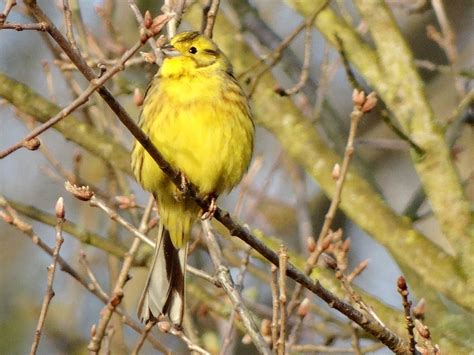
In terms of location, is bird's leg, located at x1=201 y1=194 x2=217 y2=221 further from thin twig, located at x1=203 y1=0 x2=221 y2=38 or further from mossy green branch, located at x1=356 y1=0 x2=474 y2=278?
mossy green branch, located at x1=356 y1=0 x2=474 y2=278

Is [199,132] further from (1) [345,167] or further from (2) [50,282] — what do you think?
(2) [50,282]

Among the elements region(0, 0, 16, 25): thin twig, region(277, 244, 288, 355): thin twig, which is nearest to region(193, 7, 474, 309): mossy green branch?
region(277, 244, 288, 355): thin twig

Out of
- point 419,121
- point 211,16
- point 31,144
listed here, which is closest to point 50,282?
point 31,144

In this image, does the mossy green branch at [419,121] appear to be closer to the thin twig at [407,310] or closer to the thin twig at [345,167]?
the thin twig at [345,167]

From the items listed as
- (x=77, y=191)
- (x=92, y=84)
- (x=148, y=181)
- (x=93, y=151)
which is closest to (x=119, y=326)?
(x=93, y=151)

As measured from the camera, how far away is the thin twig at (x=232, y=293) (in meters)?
3.18

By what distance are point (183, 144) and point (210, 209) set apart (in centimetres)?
27

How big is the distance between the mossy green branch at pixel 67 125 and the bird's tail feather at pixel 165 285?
2.65ft

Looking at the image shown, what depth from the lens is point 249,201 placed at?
21.3ft

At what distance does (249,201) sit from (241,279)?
8.59ft

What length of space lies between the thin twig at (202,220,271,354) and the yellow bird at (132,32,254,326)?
0.11 m

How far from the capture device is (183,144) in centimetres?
354

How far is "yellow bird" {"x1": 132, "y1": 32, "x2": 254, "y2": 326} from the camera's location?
3561 millimetres

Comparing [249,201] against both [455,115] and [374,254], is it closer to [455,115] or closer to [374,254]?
[374,254]
